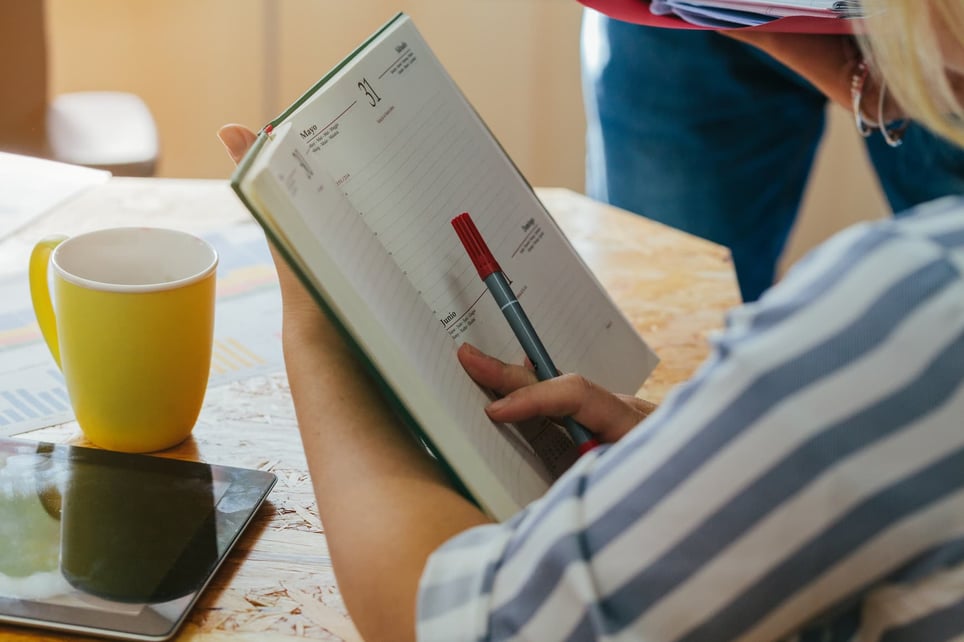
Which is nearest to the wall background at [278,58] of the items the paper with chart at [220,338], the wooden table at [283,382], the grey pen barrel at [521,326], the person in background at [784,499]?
the wooden table at [283,382]

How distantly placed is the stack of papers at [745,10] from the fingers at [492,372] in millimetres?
385

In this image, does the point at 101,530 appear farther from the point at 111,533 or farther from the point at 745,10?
the point at 745,10

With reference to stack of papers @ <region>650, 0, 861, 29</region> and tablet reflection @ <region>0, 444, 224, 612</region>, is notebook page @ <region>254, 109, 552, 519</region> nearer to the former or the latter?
tablet reflection @ <region>0, 444, 224, 612</region>

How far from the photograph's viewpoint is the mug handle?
667 mm

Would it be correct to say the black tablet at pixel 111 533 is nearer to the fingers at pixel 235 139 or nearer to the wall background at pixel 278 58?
the fingers at pixel 235 139

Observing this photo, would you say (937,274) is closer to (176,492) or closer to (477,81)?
(176,492)

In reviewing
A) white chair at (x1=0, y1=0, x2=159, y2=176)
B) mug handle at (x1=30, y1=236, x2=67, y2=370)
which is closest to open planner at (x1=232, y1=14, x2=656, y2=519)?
mug handle at (x1=30, y1=236, x2=67, y2=370)

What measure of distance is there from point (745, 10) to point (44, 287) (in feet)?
1.89

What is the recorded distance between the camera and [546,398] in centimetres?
56

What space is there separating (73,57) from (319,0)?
0.58 meters

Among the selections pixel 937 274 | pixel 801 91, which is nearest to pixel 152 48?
pixel 801 91

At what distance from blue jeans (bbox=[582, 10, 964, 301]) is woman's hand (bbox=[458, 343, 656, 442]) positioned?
3.06ft

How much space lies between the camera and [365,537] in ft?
1.53

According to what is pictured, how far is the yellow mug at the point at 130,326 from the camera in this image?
0.61m
